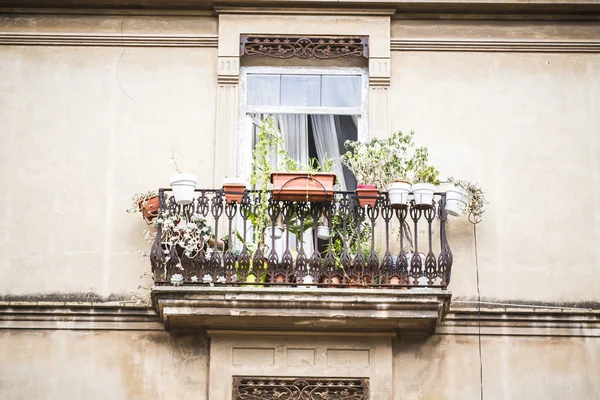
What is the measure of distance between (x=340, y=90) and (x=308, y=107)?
0.39m

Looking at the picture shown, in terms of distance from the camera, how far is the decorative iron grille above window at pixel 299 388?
11711mm

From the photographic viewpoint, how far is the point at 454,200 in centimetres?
1217

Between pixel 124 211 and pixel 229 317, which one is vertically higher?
pixel 124 211

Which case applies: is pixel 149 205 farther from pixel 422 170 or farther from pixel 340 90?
pixel 422 170

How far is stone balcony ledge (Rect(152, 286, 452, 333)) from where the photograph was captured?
11461 mm

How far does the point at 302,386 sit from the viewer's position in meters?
11.8

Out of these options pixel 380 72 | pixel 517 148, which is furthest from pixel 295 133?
pixel 517 148

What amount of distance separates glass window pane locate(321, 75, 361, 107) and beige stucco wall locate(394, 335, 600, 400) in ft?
8.90

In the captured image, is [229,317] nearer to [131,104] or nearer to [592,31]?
[131,104]

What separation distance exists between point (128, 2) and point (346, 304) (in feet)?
13.7

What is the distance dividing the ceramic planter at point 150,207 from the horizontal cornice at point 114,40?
6.32 ft

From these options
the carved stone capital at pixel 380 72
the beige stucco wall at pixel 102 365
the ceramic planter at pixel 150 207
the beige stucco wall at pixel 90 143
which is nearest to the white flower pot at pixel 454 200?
the carved stone capital at pixel 380 72

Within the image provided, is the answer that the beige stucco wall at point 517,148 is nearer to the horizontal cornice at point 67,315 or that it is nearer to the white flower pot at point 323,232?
the white flower pot at point 323,232

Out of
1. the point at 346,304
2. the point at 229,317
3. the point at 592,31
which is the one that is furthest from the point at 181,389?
the point at 592,31
